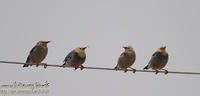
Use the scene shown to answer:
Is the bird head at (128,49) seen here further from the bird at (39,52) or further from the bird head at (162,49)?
the bird at (39,52)

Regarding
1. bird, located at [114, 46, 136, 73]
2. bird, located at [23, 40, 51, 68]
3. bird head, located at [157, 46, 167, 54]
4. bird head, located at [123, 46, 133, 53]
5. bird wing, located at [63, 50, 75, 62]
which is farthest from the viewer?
bird head, located at [157, 46, 167, 54]

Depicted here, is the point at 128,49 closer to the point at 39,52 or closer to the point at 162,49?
the point at 162,49

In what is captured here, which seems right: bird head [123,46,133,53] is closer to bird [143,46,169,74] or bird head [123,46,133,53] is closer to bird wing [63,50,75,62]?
bird [143,46,169,74]

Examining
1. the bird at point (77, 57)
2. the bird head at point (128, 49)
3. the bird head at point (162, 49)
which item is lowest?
the bird at point (77, 57)

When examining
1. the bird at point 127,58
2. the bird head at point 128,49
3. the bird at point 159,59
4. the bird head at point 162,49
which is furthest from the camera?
the bird head at point 162,49

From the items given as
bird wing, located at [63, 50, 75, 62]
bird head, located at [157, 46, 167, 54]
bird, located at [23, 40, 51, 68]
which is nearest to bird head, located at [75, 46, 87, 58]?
bird wing, located at [63, 50, 75, 62]

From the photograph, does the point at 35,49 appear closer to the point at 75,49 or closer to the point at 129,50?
the point at 75,49

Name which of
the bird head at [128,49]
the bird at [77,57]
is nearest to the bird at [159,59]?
the bird head at [128,49]

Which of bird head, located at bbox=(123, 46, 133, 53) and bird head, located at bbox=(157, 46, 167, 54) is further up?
bird head, located at bbox=(157, 46, 167, 54)

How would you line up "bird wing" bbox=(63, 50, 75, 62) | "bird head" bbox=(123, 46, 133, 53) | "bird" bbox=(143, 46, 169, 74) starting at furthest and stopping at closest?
"bird" bbox=(143, 46, 169, 74) < "bird head" bbox=(123, 46, 133, 53) < "bird wing" bbox=(63, 50, 75, 62)

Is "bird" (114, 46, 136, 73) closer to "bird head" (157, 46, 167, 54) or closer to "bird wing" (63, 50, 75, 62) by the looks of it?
"bird head" (157, 46, 167, 54)

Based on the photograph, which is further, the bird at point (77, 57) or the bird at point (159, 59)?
the bird at point (159, 59)

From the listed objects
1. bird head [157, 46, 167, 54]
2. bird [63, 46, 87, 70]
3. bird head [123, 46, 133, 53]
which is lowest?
bird [63, 46, 87, 70]

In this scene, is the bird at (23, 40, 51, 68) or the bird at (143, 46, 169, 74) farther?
the bird at (143, 46, 169, 74)
